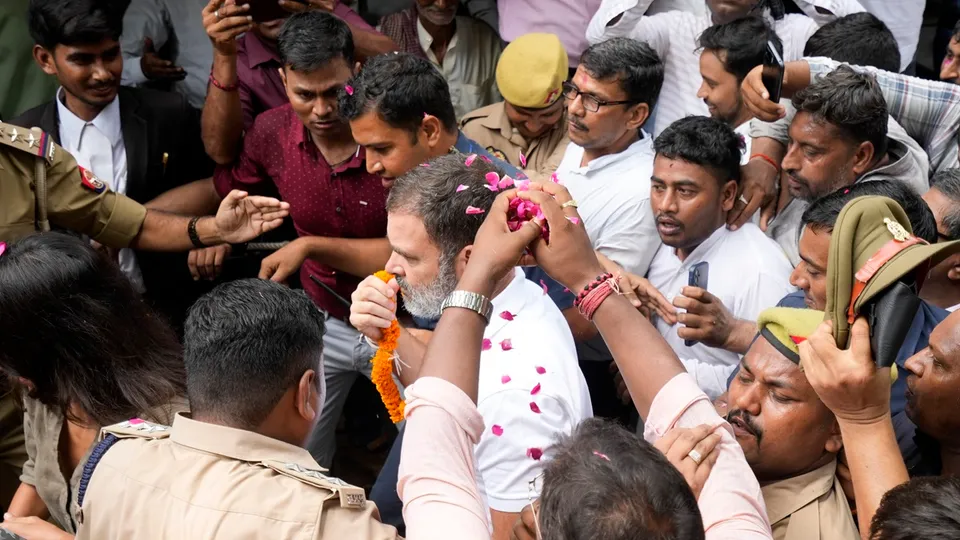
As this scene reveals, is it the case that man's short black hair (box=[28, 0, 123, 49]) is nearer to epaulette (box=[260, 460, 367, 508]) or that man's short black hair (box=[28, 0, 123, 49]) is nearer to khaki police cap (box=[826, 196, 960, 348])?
epaulette (box=[260, 460, 367, 508])

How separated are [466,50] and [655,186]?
6.47 feet

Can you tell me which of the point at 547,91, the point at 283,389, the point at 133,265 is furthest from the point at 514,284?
the point at 133,265

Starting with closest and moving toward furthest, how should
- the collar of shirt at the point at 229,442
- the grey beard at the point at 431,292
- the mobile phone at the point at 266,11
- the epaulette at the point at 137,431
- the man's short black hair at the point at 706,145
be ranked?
the collar of shirt at the point at 229,442, the epaulette at the point at 137,431, the grey beard at the point at 431,292, the man's short black hair at the point at 706,145, the mobile phone at the point at 266,11

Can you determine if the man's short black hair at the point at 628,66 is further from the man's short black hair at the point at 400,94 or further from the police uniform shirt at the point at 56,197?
the police uniform shirt at the point at 56,197

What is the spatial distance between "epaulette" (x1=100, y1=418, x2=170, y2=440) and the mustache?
1530 mm

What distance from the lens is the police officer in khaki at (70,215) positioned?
362cm

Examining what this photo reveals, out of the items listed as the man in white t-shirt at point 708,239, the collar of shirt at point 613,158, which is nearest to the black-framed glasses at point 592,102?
the collar of shirt at point 613,158

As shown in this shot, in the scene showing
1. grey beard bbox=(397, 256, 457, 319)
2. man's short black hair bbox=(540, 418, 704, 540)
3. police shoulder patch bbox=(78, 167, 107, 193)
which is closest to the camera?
man's short black hair bbox=(540, 418, 704, 540)

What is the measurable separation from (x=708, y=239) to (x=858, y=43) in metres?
1.35

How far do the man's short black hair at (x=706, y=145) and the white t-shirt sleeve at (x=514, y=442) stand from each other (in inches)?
63.0

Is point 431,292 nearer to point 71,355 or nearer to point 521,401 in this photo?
point 521,401

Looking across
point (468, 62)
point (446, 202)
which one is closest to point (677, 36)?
point (468, 62)

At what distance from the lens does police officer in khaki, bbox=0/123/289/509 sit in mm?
3619

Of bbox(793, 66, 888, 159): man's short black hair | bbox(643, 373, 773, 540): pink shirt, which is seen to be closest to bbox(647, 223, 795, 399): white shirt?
bbox(793, 66, 888, 159): man's short black hair
